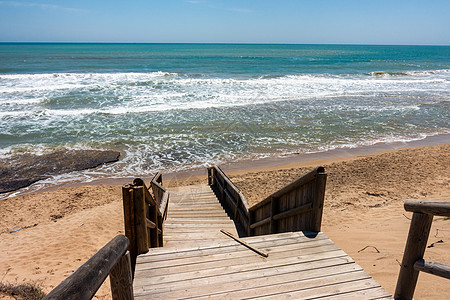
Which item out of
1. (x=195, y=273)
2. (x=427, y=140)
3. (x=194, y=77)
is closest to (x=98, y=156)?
(x=195, y=273)

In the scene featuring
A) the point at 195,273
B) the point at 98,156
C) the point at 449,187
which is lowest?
the point at 98,156

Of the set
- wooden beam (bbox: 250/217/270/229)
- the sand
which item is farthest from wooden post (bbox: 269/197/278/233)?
the sand

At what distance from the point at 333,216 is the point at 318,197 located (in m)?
4.24

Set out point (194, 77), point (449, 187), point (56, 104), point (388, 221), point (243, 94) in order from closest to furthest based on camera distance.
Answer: point (388, 221)
point (449, 187)
point (56, 104)
point (243, 94)
point (194, 77)

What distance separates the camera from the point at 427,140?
15703 millimetres

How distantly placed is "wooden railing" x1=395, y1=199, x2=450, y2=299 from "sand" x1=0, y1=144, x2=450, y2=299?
1.31 m

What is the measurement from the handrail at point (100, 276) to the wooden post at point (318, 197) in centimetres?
277

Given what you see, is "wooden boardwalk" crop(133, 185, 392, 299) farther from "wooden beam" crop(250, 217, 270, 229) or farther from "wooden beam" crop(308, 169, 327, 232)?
"wooden beam" crop(250, 217, 270, 229)

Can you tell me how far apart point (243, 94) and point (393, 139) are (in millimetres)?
14861

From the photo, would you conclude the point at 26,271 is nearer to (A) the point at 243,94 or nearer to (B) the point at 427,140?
(B) the point at 427,140

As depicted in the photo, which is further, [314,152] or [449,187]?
[314,152]

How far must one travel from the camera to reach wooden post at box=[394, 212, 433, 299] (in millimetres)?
2772

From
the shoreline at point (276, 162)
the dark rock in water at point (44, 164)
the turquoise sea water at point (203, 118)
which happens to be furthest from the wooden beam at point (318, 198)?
the dark rock in water at point (44, 164)

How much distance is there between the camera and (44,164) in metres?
13.1
